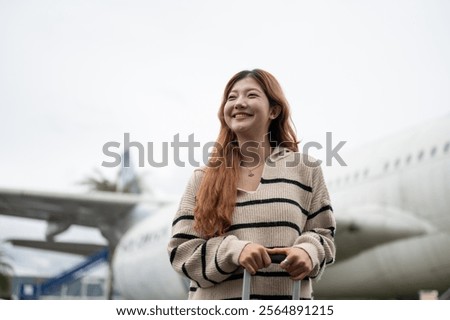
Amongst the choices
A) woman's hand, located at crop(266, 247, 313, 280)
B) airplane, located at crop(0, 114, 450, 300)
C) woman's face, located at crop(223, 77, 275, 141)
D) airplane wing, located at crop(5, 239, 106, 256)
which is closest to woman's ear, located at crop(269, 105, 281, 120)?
woman's face, located at crop(223, 77, 275, 141)

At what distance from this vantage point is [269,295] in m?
1.04

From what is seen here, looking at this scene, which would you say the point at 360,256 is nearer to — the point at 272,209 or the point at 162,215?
the point at 162,215

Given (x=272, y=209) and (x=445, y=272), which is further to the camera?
(x=445, y=272)

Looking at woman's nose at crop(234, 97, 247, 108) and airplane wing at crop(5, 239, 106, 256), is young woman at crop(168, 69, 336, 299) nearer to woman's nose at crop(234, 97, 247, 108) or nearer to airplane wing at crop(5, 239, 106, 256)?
woman's nose at crop(234, 97, 247, 108)

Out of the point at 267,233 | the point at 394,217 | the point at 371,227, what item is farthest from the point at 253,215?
the point at 371,227

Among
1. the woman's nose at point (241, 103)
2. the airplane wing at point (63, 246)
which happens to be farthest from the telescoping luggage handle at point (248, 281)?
the airplane wing at point (63, 246)

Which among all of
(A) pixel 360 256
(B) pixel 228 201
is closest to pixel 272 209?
(B) pixel 228 201

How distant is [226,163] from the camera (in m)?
1.14

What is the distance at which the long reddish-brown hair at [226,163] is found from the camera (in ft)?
3.47

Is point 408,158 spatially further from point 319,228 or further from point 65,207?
point 65,207

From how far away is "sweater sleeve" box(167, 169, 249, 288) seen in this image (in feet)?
3.31

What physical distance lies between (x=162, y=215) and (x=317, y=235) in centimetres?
608

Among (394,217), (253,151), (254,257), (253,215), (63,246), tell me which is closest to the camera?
(254,257)

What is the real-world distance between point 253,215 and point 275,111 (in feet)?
0.77
